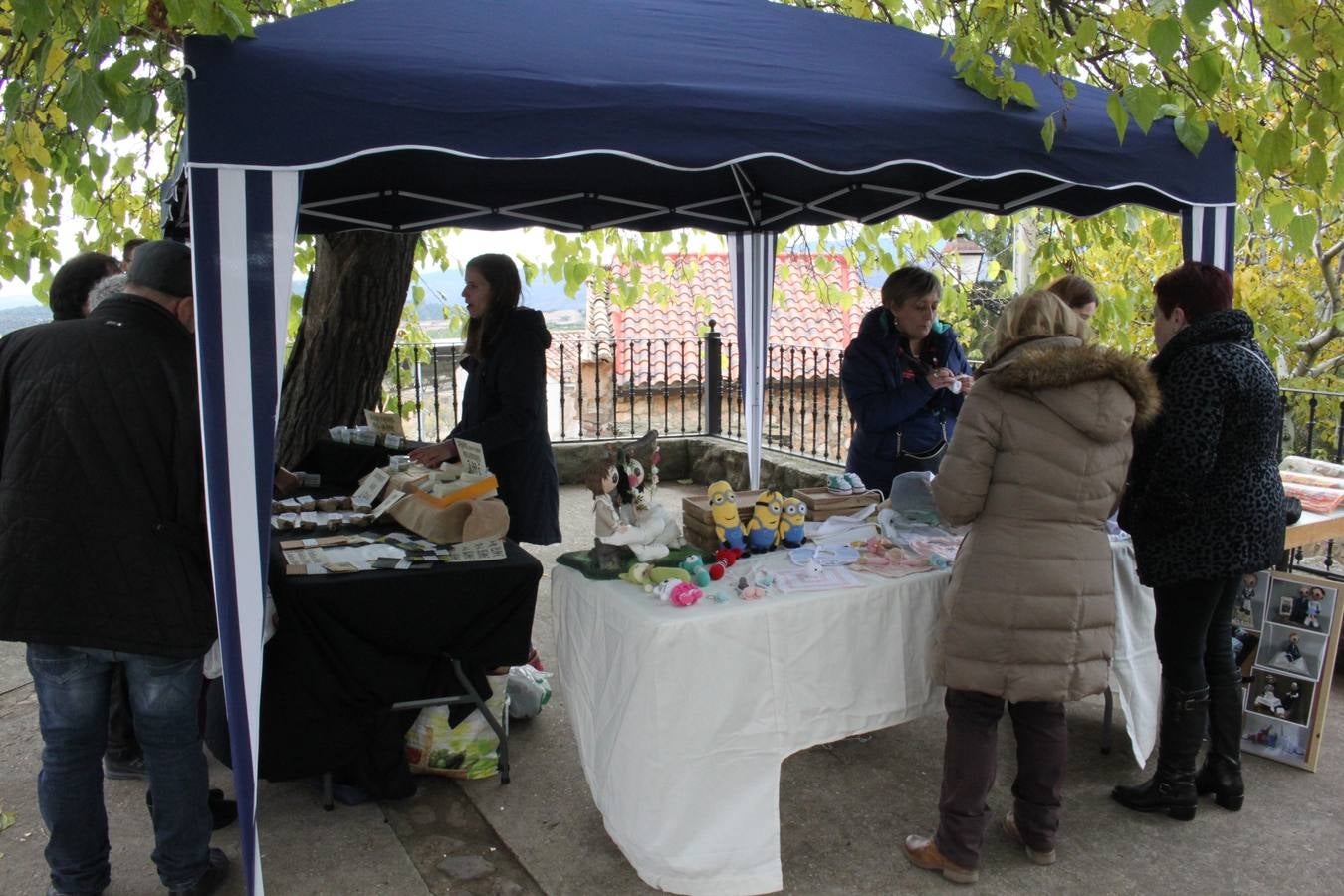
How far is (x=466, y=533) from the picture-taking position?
2957 millimetres

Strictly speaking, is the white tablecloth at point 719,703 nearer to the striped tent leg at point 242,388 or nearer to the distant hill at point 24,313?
the striped tent leg at point 242,388

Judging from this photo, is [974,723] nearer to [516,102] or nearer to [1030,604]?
Answer: [1030,604]

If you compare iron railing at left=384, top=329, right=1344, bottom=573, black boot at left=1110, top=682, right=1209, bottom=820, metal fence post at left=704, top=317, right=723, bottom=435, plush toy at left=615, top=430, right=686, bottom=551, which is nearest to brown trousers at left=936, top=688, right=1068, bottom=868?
black boot at left=1110, top=682, right=1209, bottom=820

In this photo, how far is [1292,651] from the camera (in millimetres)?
3133

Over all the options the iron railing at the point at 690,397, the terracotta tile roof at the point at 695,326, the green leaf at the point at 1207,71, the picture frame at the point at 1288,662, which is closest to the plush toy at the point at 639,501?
the green leaf at the point at 1207,71

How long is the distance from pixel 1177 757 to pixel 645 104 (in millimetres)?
2339

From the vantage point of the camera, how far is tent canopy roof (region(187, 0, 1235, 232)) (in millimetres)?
2215

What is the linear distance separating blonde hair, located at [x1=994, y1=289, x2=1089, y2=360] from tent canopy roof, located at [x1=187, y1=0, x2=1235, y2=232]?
1.94 ft

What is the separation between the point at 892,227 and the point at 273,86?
4.61 metres

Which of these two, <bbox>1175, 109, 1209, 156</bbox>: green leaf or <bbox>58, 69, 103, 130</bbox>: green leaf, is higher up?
<bbox>1175, 109, 1209, 156</bbox>: green leaf

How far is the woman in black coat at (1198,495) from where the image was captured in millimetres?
2570

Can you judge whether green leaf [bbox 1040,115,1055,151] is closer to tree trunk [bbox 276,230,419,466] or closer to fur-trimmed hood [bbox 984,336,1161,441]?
→ fur-trimmed hood [bbox 984,336,1161,441]

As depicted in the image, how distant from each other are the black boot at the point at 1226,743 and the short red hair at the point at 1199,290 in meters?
1.08

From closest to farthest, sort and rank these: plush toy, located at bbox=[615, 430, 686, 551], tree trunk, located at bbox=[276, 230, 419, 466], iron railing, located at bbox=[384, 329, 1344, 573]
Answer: plush toy, located at bbox=[615, 430, 686, 551] → tree trunk, located at bbox=[276, 230, 419, 466] → iron railing, located at bbox=[384, 329, 1344, 573]
